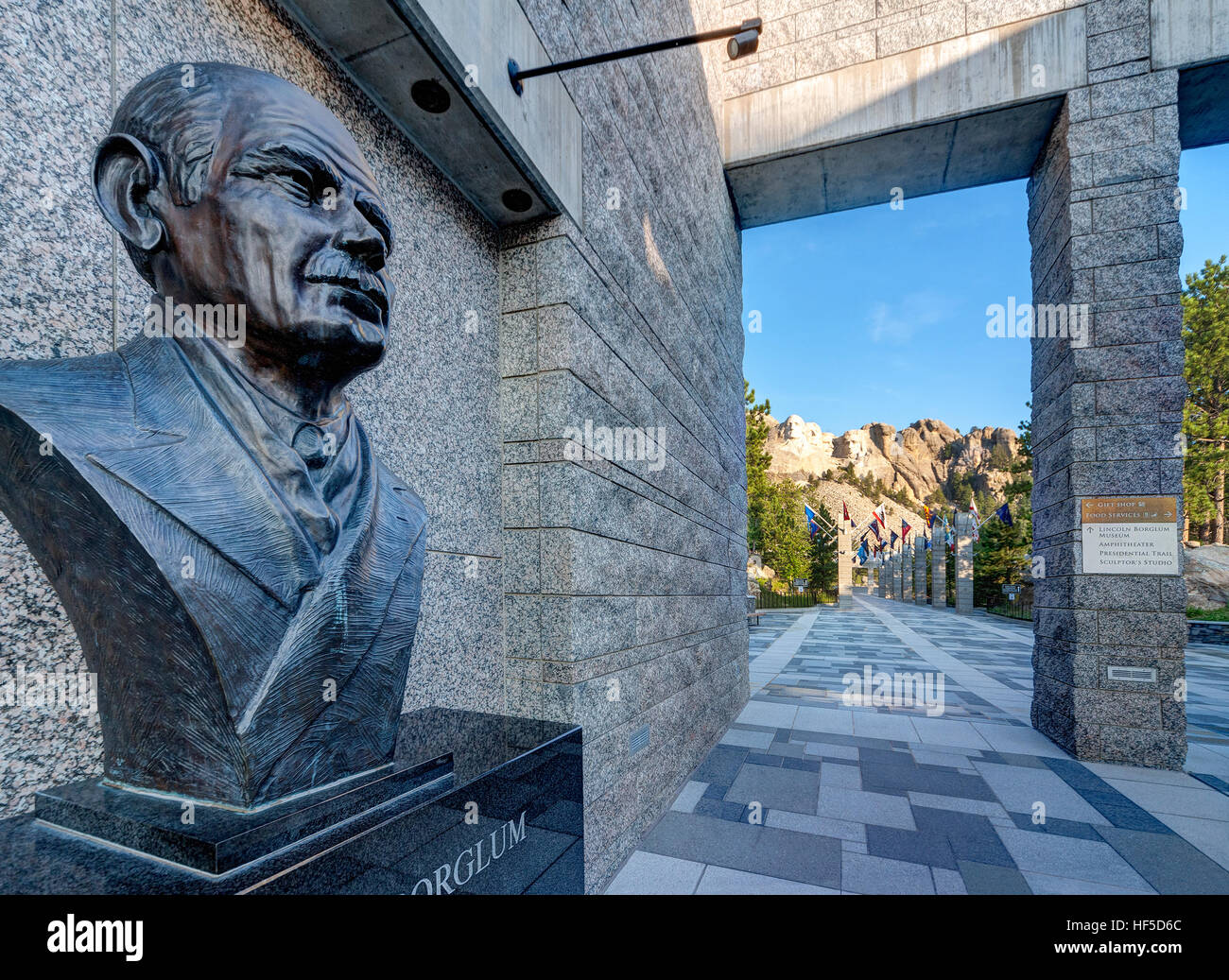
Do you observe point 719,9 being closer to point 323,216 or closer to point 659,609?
point 659,609

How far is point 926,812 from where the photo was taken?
4730 mm

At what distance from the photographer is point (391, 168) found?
2.78 meters

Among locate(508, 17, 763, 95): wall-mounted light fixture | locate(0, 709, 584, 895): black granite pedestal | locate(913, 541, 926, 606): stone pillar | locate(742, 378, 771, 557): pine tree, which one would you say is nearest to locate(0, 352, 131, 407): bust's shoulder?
locate(0, 709, 584, 895): black granite pedestal

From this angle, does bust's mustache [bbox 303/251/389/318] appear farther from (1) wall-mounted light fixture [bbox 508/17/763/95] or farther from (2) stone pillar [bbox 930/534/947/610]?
(2) stone pillar [bbox 930/534/947/610]

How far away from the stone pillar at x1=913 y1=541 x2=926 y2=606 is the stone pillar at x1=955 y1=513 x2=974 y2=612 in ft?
33.3

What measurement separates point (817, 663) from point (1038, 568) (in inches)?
221

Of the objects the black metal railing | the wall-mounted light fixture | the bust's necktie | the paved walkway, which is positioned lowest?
the black metal railing

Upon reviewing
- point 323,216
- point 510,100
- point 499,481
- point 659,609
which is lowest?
point 659,609

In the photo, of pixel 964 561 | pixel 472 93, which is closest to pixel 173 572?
pixel 472 93

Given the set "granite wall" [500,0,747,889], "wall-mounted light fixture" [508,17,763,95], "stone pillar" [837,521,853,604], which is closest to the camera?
"wall-mounted light fixture" [508,17,763,95]

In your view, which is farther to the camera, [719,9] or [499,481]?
[719,9]

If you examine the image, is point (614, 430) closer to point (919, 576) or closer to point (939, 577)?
point (939, 577)

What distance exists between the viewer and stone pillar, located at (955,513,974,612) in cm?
2853

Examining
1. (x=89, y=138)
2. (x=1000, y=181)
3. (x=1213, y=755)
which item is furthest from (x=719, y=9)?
(x=1213, y=755)
